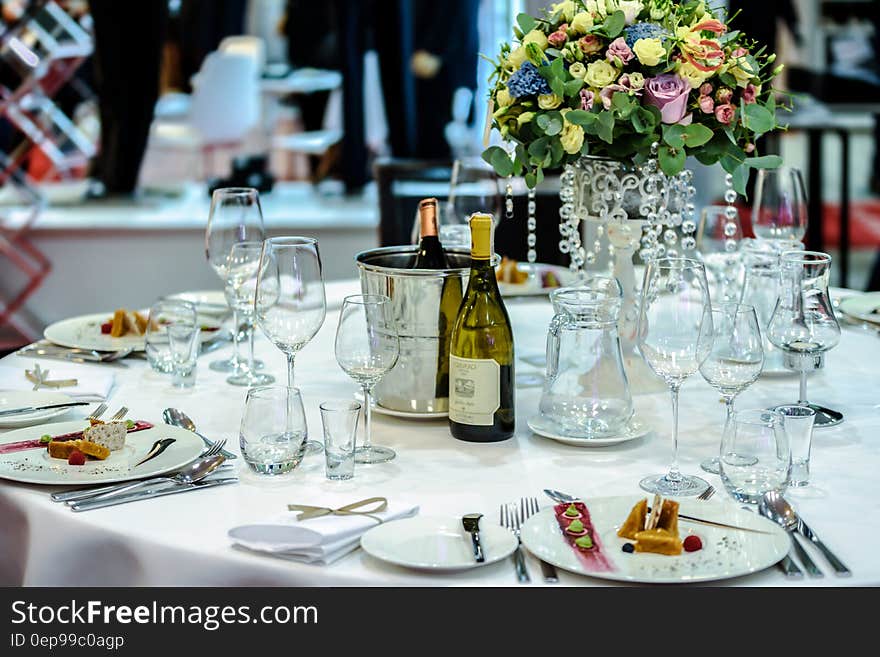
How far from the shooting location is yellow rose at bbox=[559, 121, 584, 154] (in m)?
1.57

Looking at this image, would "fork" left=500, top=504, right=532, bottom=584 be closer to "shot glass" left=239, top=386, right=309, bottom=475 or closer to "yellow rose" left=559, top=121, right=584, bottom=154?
"shot glass" left=239, top=386, right=309, bottom=475

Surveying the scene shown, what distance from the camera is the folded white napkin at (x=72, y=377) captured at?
5.57 ft

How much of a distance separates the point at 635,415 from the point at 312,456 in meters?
0.44

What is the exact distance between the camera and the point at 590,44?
62.5 inches

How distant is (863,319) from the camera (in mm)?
2018

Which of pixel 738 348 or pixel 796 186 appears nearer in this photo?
pixel 738 348

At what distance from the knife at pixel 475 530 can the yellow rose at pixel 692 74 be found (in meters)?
0.68

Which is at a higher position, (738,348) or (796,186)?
(796,186)

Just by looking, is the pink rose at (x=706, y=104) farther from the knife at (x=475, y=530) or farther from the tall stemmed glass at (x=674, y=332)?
the knife at (x=475, y=530)

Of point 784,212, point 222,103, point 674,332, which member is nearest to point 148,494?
point 674,332

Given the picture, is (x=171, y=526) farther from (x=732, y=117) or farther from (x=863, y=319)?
(x=863, y=319)
